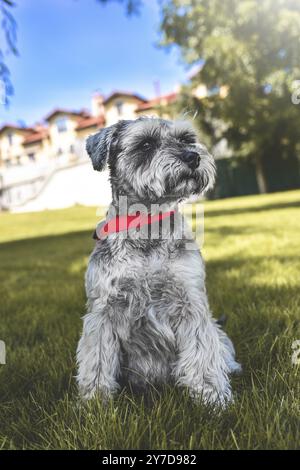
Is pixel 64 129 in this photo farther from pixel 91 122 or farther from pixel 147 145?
pixel 147 145

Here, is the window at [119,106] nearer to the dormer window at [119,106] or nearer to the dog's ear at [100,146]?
the dormer window at [119,106]

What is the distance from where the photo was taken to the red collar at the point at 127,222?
305 cm

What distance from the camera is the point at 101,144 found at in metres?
3.31

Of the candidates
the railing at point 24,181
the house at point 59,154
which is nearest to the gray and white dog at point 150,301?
the house at point 59,154

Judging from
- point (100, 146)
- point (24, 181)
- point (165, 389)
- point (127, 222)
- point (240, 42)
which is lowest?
point (165, 389)

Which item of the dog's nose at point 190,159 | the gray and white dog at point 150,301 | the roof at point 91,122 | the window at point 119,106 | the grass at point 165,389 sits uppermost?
the window at point 119,106

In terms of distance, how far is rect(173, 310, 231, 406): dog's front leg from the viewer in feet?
9.76

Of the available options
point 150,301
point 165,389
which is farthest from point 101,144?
point 165,389

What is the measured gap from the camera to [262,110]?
3203cm

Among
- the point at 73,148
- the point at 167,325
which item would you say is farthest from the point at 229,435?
the point at 73,148

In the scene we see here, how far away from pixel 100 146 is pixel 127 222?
2.00ft

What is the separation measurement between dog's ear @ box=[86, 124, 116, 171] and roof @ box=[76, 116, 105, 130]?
175ft

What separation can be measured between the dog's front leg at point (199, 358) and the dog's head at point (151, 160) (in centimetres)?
84

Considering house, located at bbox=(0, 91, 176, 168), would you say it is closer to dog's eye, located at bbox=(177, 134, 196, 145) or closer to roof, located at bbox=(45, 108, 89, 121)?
roof, located at bbox=(45, 108, 89, 121)
